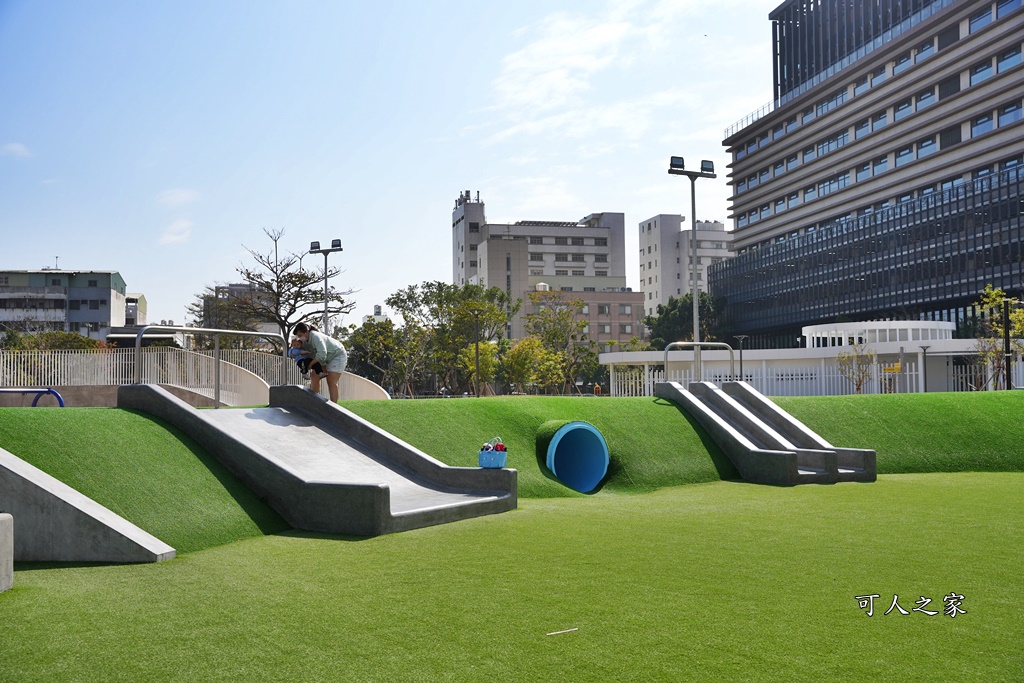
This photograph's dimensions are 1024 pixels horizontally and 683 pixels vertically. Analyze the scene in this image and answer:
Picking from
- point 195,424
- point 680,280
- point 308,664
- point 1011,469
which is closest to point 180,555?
point 195,424

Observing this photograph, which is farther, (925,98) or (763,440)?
(925,98)

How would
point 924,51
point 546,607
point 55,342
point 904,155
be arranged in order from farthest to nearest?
point 904,155, point 924,51, point 55,342, point 546,607

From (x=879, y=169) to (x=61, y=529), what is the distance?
92926 mm

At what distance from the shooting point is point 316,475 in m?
11.4

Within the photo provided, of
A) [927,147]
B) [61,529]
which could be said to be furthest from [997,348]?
[927,147]

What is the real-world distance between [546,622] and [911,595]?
9.36 ft

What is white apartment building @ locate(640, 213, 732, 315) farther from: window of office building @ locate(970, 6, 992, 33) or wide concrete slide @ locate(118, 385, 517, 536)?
wide concrete slide @ locate(118, 385, 517, 536)

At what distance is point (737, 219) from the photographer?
115500 millimetres

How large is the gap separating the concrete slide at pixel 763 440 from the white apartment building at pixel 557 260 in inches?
3293

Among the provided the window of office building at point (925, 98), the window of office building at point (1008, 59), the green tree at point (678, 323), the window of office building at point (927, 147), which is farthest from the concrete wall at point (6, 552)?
the window of office building at point (925, 98)

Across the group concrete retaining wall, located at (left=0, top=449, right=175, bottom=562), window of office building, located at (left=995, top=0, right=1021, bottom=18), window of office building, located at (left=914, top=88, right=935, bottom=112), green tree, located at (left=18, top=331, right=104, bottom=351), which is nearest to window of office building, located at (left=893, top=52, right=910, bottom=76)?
window of office building, located at (left=914, top=88, right=935, bottom=112)

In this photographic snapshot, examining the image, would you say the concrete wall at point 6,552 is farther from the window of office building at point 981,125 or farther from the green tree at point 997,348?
the window of office building at point 981,125

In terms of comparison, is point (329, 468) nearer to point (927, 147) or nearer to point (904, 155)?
point (927, 147)

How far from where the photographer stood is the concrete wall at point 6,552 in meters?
6.74
